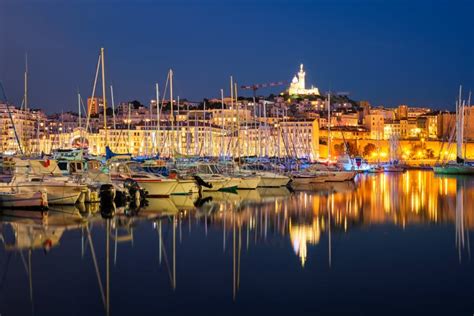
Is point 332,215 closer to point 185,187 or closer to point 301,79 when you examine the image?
point 185,187

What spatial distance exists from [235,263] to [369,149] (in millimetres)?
94949

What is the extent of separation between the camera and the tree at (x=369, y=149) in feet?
338

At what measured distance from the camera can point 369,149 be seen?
10438cm

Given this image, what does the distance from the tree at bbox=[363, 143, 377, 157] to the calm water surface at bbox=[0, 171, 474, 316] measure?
83654 millimetres

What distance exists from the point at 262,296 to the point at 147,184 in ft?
48.2

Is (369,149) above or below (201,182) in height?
above

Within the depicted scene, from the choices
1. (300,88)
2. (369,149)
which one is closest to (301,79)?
(300,88)

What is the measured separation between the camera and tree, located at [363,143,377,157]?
103m

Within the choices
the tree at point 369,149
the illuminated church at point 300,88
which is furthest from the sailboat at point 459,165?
the illuminated church at point 300,88

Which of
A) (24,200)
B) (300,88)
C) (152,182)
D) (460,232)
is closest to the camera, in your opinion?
(460,232)

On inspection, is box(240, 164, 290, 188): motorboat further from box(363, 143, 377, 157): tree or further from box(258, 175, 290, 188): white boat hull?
box(363, 143, 377, 157): tree

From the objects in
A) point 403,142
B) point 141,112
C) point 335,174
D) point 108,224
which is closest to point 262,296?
point 108,224

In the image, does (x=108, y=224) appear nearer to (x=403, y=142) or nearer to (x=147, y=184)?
(x=147, y=184)

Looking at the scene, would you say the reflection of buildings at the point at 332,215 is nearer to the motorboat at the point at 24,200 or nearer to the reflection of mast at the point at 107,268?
the reflection of mast at the point at 107,268
